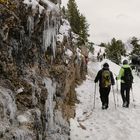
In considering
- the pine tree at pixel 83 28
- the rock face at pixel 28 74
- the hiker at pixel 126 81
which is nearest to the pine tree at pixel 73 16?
the pine tree at pixel 83 28

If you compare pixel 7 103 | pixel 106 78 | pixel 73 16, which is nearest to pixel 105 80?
pixel 106 78

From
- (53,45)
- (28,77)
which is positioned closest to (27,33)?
(28,77)

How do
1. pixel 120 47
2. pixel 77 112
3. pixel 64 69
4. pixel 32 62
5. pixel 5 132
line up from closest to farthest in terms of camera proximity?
pixel 5 132 → pixel 32 62 → pixel 64 69 → pixel 77 112 → pixel 120 47

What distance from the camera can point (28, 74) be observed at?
971cm

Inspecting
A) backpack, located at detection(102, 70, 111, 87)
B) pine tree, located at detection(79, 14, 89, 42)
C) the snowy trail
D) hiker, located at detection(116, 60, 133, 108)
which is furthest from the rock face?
pine tree, located at detection(79, 14, 89, 42)

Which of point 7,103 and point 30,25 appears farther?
point 30,25

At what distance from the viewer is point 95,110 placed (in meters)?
16.0

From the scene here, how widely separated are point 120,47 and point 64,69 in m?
59.7

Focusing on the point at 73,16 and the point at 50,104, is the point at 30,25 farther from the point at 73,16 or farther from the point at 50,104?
the point at 73,16

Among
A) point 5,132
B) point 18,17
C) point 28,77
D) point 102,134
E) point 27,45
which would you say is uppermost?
point 18,17

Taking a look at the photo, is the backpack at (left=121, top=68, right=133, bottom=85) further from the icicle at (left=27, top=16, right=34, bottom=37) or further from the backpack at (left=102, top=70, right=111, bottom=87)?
the icicle at (left=27, top=16, right=34, bottom=37)

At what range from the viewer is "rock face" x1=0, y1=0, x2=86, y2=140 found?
8195mm

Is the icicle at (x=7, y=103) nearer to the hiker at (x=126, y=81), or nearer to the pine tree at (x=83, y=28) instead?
the hiker at (x=126, y=81)

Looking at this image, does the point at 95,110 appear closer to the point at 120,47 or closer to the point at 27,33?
the point at 27,33
